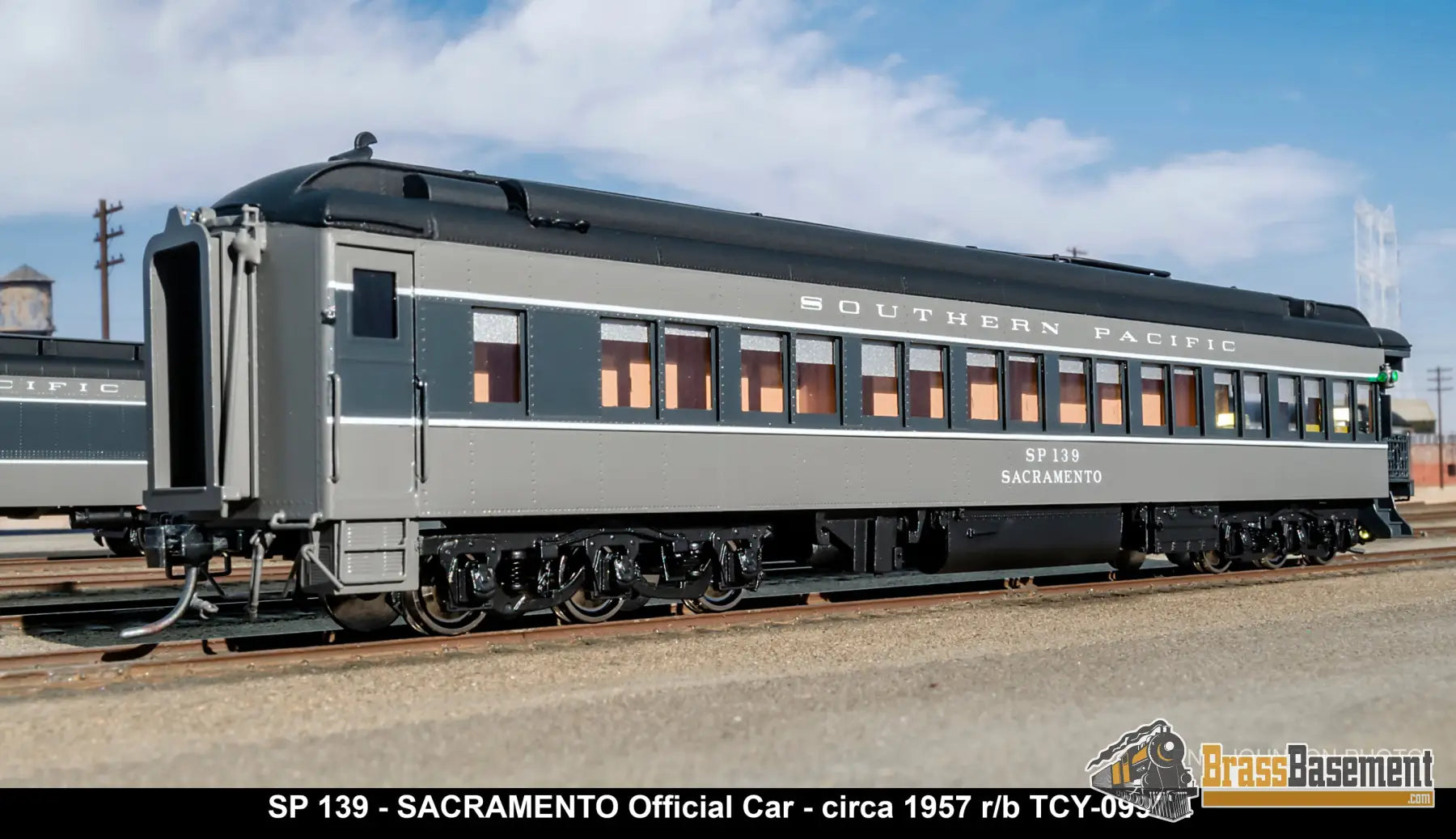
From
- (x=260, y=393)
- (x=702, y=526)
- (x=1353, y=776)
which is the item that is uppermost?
(x=260, y=393)

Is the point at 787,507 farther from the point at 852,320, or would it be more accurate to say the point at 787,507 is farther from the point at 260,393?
the point at 260,393

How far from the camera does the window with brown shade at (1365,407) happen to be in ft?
64.2

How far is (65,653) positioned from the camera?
1039cm

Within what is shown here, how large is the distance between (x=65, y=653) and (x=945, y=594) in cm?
877

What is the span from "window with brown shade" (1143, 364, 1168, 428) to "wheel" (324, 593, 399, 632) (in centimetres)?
949

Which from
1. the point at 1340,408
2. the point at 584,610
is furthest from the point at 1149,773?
the point at 1340,408

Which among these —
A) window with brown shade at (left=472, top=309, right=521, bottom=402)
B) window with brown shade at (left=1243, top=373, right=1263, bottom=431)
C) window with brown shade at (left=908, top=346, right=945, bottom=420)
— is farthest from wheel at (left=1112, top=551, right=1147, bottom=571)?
window with brown shade at (left=472, top=309, right=521, bottom=402)

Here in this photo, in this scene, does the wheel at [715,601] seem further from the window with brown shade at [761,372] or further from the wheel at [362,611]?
the wheel at [362,611]

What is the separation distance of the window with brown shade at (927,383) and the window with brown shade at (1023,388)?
3.43ft

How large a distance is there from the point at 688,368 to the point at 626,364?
65cm

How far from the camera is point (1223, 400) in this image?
682 inches

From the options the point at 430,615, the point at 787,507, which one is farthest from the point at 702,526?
the point at 430,615

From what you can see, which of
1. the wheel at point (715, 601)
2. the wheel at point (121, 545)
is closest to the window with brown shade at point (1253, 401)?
the wheel at point (715, 601)

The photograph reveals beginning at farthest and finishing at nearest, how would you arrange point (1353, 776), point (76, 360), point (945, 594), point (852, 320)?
point (76, 360)
point (945, 594)
point (852, 320)
point (1353, 776)
